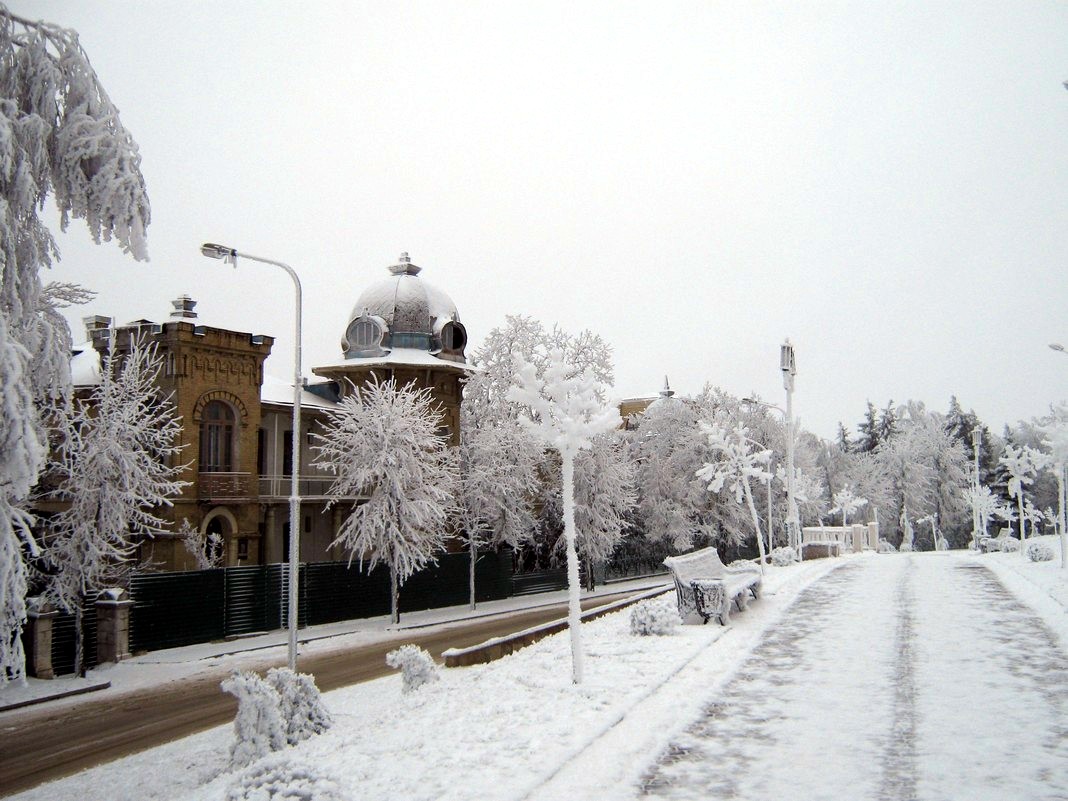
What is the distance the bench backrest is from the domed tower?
18.4 metres

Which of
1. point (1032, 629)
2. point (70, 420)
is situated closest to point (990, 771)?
point (1032, 629)

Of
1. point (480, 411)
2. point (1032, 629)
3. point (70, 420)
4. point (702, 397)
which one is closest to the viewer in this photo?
point (1032, 629)

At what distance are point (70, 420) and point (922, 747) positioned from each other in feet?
60.9

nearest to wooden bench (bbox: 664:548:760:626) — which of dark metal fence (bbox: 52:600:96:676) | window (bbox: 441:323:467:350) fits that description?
dark metal fence (bbox: 52:600:96:676)

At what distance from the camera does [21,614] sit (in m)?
8.85

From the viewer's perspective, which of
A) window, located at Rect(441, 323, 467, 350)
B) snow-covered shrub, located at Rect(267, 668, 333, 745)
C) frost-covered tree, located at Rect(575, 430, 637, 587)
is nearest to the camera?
snow-covered shrub, located at Rect(267, 668, 333, 745)

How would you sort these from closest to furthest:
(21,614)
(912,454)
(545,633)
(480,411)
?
(21,614), (545,633), (480,411), (912,454)

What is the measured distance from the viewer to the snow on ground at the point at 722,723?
7.11 metres

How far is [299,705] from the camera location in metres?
10.9

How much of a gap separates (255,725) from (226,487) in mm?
21142

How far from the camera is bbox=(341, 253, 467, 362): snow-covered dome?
3575cm

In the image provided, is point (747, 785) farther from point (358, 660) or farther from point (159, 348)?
point (159, 348)

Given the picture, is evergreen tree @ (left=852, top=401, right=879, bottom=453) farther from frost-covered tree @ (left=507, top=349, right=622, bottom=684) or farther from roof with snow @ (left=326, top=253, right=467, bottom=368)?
frost-covered tree @ (left=507, top=349, right=622, bottom=684)

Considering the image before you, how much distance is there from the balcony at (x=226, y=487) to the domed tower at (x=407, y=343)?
20.0 ft
